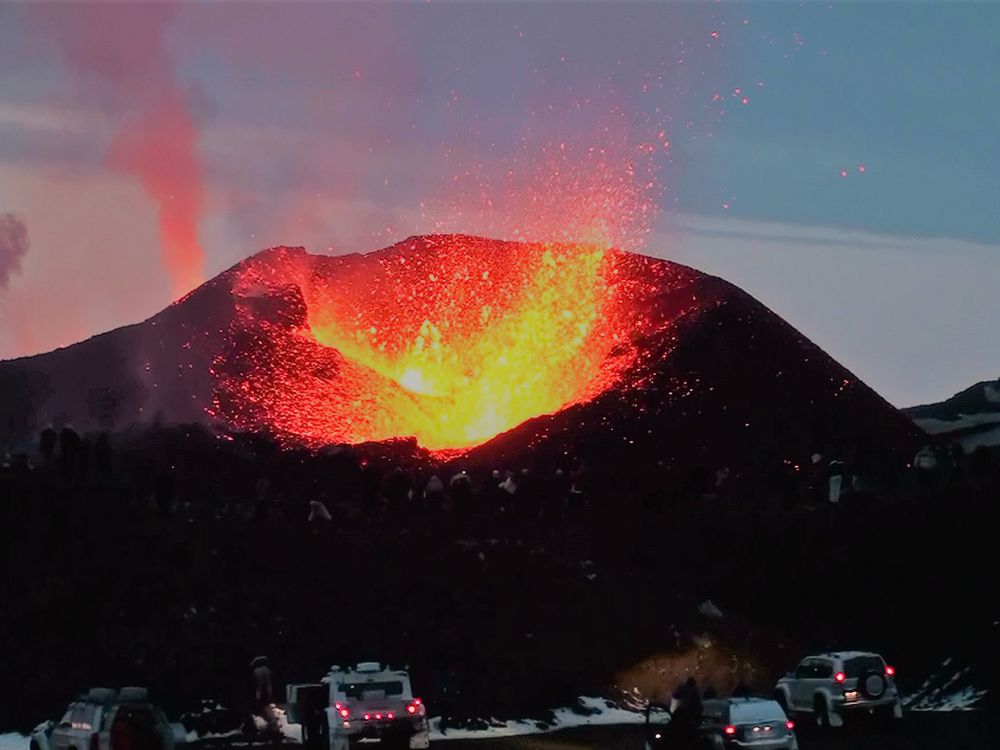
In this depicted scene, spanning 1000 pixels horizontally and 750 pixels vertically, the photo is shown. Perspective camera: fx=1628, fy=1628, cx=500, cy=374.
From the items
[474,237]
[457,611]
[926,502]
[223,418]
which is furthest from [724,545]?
[474,237]

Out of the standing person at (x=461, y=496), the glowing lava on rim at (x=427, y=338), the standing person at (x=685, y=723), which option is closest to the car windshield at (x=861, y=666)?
the standing person at (x=685, y=723)

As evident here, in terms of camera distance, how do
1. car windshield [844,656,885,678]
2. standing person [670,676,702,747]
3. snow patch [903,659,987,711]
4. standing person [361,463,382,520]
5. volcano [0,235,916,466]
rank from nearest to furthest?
standing person [670,676,702,747] → car windshield [844,656,885,678] → snow patch [903,659,987,711] → standing person [361,463,382,520] → volcano [0,235,916,466]

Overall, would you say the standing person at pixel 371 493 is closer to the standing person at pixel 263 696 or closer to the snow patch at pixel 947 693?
the standing person at pixel 263 696

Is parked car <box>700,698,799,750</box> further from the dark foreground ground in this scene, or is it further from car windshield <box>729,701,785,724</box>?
the dark foreground ground

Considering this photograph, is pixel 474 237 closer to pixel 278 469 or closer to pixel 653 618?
pixel 278 469

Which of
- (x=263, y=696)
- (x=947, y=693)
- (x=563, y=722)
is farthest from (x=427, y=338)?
(x=263, y=696)

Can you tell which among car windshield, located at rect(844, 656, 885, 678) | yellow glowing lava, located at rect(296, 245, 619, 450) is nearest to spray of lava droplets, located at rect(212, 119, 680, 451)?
yellow glowing lava, located at rect(296, 245, 619, 450)

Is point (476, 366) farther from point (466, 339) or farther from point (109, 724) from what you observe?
point (109, 724)
